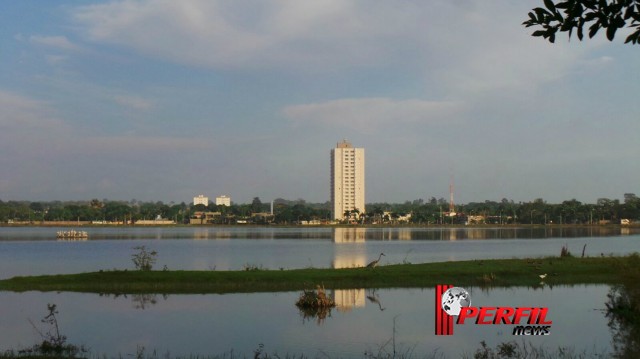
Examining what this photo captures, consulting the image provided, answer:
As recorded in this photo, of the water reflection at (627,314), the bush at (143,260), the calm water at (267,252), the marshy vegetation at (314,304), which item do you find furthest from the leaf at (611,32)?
the calm water at (267,252)

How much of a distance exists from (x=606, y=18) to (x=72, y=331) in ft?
66.8

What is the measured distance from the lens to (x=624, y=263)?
22781 millimetres

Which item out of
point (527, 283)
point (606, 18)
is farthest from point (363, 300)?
point (606, 18)

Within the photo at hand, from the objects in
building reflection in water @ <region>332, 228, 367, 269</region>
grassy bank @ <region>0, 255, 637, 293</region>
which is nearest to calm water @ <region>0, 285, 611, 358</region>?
grassy bank @ <region>0, 255, 637, 293</region>

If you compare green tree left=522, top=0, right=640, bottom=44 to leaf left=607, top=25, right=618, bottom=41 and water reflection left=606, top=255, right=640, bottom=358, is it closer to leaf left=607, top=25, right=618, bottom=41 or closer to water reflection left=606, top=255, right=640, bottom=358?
leaf left=607, top=25, right=618, bottom=41

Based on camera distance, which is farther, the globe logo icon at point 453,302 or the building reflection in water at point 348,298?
the building reflection in water at point 348,298

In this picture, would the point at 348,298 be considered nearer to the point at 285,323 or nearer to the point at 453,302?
the point at 285,323

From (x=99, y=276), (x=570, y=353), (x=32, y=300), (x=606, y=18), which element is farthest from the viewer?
(x=99, y=276)

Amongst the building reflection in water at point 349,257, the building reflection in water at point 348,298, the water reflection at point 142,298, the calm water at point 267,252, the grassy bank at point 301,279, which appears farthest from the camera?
the calm water at point 267,252

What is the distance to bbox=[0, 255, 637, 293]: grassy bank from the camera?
1387 inches

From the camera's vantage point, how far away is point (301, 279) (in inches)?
1446

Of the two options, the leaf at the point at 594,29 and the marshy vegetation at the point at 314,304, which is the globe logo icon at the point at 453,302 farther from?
the leaf at the point at 594,29

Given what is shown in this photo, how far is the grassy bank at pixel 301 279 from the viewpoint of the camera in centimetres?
3522

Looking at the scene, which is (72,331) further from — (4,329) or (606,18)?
(606,18)
